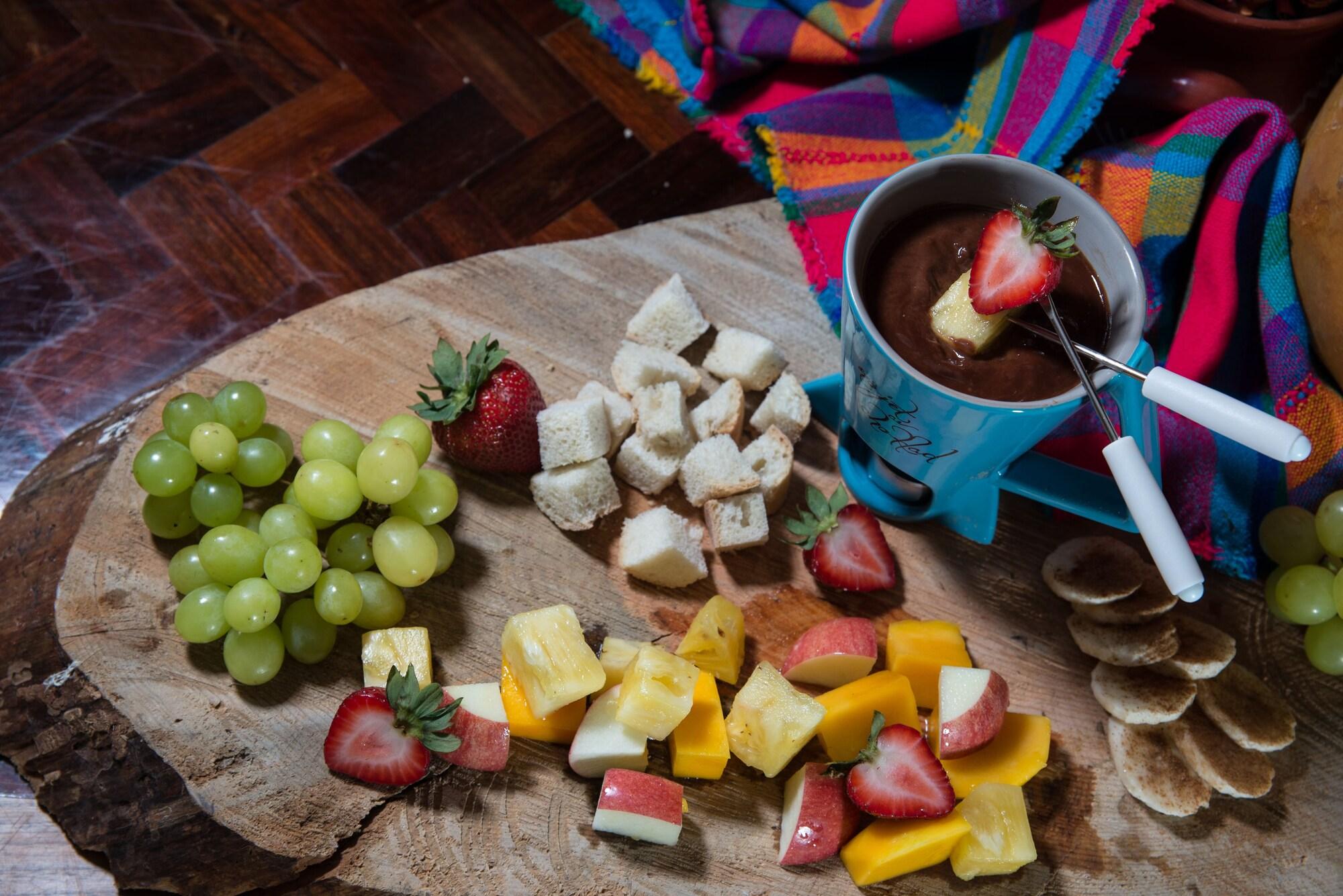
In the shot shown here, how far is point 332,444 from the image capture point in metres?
1.31

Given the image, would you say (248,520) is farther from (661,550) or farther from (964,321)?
(964,321)

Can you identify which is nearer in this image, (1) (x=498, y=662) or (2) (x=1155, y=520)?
(2) (x=1155, y=520)

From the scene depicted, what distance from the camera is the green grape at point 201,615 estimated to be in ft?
3.94

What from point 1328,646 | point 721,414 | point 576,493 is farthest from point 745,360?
point 1328,646

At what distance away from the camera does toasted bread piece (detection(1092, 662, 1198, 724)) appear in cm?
133

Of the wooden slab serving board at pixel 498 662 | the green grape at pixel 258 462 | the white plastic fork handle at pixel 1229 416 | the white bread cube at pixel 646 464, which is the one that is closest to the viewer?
the white plastic fork handle at pixel 1229 416

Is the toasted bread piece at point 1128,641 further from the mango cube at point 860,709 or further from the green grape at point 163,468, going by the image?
the green grape at point 163,468

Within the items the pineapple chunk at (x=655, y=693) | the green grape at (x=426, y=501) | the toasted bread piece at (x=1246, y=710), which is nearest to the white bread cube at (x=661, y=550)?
the pineapple chunk at (x=655, y=693)

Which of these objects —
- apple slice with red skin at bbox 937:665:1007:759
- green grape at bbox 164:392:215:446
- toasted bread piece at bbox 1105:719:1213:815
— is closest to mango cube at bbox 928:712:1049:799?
apple slice with red skin at bbox 937:665:1007:759

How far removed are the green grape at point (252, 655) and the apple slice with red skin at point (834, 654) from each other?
633 millimetres

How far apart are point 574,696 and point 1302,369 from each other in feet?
3.64

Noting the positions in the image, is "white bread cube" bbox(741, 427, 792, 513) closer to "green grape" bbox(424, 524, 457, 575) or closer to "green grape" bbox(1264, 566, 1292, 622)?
Result: "green grape" bbox(424, 524, 457, 575)

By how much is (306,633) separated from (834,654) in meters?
0.64

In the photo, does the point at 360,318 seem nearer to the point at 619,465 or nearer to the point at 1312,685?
the point at 619,465
